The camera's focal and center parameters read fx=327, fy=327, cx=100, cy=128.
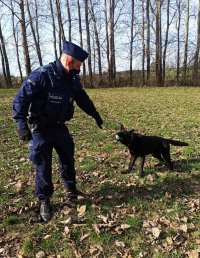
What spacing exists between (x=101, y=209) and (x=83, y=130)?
5.51 meters

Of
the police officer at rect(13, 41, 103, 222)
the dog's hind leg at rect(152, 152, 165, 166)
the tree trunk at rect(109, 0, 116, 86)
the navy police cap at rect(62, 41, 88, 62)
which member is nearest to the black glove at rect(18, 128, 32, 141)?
the police officer at rect(13, 41, 103, 222)

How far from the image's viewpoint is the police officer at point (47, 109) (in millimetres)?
4309

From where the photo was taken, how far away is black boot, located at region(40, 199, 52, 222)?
462 cm

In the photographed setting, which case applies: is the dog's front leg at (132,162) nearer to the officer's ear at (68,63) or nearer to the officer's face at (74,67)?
the officer's face at (74,67)

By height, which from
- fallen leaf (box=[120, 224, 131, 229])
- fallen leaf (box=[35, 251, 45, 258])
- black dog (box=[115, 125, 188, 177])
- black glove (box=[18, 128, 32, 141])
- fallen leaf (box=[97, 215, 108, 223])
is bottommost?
fallen leaf (box=[35, 251, 45, 258])

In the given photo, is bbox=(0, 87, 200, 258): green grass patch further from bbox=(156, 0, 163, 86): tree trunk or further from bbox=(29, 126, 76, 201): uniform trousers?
bbox=(156, 0, 163, 86): tree trunk

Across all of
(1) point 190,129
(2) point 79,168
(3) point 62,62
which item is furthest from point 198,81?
(3) point 62,62

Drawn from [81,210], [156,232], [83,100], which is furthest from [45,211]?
[83,100]

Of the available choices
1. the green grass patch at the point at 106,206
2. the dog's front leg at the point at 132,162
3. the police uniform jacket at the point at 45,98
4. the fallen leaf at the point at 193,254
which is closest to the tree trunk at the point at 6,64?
the green grass patch at the point at 106,206

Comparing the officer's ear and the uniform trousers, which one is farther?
the uniform trousers

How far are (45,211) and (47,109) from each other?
147cm

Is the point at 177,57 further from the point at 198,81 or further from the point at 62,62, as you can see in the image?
the point at 62,62

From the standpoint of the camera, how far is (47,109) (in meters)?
4.45

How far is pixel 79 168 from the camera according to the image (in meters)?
6.65
